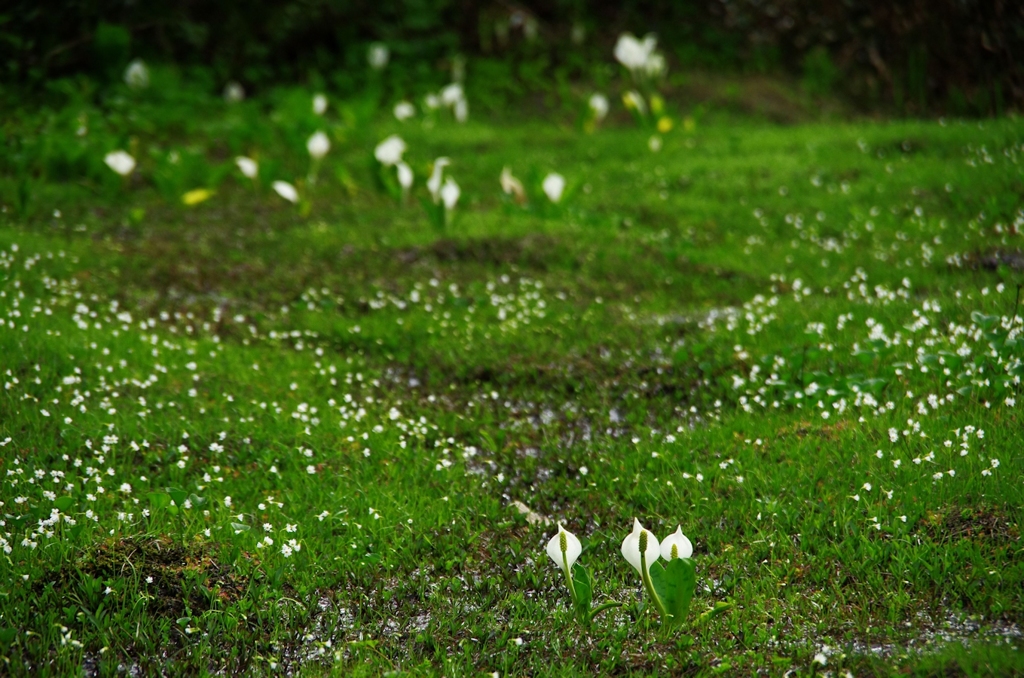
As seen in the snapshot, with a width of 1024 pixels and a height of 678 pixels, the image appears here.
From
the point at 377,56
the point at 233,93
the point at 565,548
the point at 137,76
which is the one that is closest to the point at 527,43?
the point at 377,56

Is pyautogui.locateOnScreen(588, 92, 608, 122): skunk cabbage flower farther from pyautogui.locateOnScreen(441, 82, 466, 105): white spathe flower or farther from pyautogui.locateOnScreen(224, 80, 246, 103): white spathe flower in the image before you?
pyautogui.locateOnScreen(224, 80, 246, 103): white spathe flower

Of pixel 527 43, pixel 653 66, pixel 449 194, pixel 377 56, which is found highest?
pixel 527 43

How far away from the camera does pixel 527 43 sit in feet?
46.9

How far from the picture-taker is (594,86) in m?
13.7

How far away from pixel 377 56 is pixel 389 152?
15.0ft

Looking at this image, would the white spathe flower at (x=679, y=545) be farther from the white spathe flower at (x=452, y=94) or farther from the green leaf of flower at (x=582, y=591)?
the white spathe flower at (x=452, y=94)

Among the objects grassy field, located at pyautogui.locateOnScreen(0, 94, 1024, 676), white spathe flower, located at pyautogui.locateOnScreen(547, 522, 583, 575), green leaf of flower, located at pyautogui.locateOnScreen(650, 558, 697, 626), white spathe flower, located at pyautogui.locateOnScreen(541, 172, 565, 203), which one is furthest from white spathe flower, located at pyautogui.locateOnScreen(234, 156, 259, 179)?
green leaf of flower, located at pyautogui.locateOnScreen(650, 558, 697, 626)

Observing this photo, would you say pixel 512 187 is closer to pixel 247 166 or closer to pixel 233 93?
pixel 247 166

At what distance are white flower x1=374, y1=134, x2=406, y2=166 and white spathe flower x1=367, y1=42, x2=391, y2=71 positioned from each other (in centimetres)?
437

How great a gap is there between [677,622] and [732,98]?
10.9 metres

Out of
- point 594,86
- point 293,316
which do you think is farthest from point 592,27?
point 293,316

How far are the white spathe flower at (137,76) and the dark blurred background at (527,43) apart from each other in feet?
1.25

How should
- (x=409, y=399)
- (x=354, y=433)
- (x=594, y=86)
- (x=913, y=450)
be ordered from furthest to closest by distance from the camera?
(x=594, y=86)
(x=409, y=399)
(x=354, y=433)
(x=913, y=450)

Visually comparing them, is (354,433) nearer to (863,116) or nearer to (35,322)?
(35,322)
